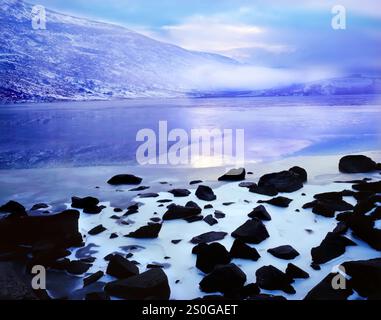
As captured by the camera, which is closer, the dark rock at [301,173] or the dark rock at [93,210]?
the dark rock at [93,210]

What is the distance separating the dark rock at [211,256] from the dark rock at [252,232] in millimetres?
381

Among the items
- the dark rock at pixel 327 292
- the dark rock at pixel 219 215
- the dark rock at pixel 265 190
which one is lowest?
the dark rock at pixel 327 292

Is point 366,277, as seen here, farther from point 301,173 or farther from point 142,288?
point 301,173

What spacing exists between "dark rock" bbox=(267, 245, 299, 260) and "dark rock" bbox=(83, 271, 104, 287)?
5.10 ft

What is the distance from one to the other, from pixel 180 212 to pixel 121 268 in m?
1.28

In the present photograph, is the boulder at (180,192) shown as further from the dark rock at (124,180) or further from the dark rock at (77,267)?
the dark rock at (77,267)

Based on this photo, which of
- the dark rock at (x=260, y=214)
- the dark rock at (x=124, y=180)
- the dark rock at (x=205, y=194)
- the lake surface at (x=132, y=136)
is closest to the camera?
the dark rock at (x=260, y=214)

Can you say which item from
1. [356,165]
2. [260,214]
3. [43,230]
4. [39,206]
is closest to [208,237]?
[260,214]

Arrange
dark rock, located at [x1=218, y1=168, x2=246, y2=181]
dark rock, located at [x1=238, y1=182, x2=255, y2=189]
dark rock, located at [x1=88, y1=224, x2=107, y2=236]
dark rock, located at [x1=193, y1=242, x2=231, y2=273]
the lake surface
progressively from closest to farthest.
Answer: dark rock, located at [x1=193, y1=242, x2=231, y2=273] < dark rock, located at [x1=88, y1=224, x2=107, y2=236] < dark rock, located at [x1=238, y1=182, x2=255, y2=189] < dark rock, located at [x1=218, y1=168, x2=246, y2=181] < the lake surface

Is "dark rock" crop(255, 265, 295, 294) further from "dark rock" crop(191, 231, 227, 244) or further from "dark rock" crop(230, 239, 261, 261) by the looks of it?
"dark rock" crop(191, 231, 227, 244)

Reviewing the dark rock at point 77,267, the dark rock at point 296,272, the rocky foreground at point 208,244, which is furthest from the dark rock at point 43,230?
the dark rock at point 296,272

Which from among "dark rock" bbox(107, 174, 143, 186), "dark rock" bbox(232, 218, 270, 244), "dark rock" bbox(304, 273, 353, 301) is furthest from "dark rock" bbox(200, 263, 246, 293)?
"dark rock" bbox(107, 174, 143, 186)

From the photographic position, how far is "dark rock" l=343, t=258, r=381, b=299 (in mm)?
2883

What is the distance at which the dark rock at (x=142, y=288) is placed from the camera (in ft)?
9.52
